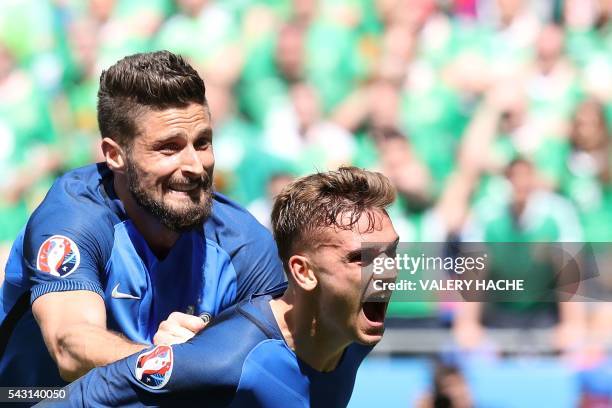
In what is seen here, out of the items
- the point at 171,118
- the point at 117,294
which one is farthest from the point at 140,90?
the point at 117,294

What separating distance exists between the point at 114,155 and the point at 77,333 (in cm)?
76

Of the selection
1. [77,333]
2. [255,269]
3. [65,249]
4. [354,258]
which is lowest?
[77,333]

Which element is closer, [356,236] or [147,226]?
[356,236]

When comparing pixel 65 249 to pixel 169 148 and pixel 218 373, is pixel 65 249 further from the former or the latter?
pixel 218 373

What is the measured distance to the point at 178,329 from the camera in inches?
137

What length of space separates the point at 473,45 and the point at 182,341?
462 centimetres

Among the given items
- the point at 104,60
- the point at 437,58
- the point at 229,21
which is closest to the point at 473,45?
the point at 437,58

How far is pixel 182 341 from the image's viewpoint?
341cm

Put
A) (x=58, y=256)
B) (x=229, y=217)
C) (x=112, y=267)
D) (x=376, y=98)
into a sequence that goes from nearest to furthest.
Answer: (x=58, y=256) → (x=112, y=267) → (x=229, y=217) → (x=376, y=98)

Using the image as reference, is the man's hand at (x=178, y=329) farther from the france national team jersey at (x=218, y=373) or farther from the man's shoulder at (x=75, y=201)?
the man's shoulder at (x=75, y=201)

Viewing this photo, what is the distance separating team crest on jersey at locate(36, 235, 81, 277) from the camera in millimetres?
3748

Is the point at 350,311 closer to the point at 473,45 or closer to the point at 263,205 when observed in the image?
the point at 263,205

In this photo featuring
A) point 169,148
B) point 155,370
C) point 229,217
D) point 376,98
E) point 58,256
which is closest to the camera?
point 155,370

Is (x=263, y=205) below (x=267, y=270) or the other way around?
the other way around
